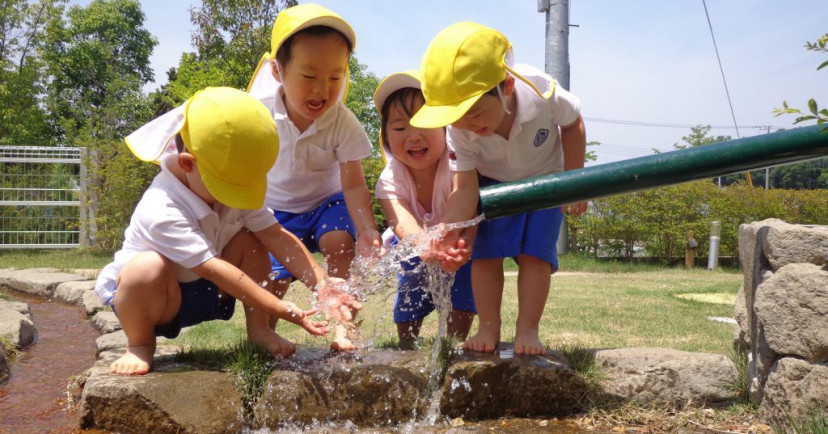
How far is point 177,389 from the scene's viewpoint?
237 cm

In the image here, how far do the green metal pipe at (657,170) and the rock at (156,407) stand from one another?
3.71ft

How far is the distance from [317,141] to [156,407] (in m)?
1.34

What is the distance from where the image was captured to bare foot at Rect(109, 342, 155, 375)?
8.14 feet

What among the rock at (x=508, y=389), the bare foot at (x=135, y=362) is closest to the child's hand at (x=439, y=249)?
the rock at (x=508, y=389)

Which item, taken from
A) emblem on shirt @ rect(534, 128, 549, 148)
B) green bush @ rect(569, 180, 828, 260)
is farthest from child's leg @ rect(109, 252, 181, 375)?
green bush @ rect(569, 180, 828, 260)

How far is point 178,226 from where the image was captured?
8.24ft

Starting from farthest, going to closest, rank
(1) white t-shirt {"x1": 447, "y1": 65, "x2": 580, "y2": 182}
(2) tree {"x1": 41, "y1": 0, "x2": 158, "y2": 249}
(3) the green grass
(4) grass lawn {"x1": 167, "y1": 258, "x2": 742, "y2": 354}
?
(2) tree {"x1": 41, "y1": 0, "x2": 158, "y2": 249} → (3) the green grass → (4) grass lawn {"x1": 167, "y1": 258, "x2": 742, "y2": 354} → (1) white t-shirt {"x1": 447, "y1": 65, "x2": 580, "y2": 182}

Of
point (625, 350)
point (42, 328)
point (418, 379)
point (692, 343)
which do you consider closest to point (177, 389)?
point (418, 379)

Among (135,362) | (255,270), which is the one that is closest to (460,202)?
(255,270)

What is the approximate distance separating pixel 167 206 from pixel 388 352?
3.26 ft

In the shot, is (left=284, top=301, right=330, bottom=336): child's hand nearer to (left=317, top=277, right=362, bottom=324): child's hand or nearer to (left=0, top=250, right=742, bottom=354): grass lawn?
(left=317, top=277, right=362, bottom=324): child's hand

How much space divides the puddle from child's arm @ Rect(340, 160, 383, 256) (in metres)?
1.25

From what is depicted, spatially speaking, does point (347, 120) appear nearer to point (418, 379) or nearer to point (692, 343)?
point (418, 379)

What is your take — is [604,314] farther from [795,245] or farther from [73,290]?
[73,290]
